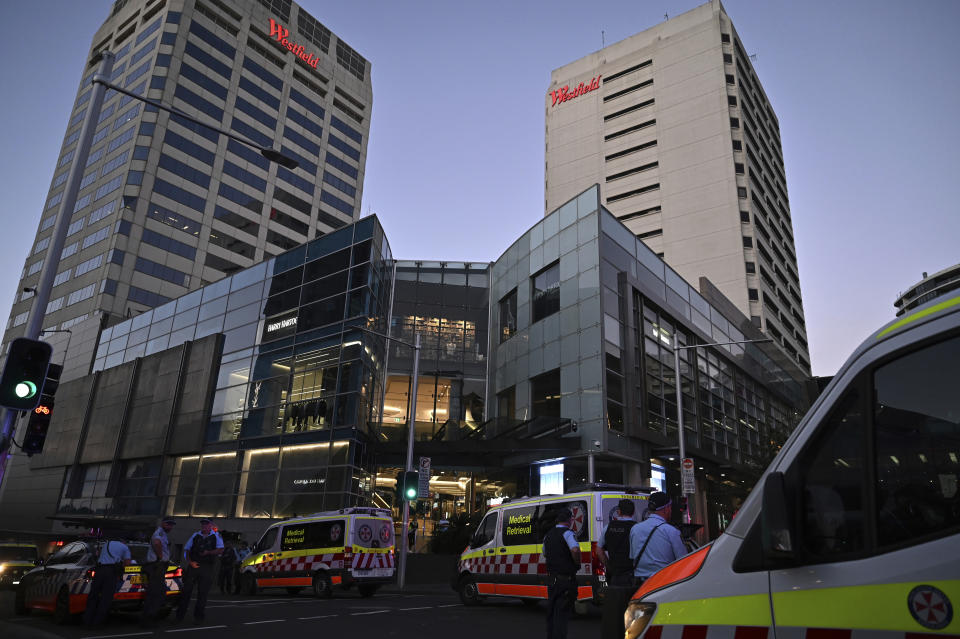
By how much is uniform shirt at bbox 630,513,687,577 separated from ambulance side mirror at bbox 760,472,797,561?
3699 millimetres

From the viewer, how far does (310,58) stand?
88.5 metres

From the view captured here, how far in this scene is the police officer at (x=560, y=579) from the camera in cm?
670

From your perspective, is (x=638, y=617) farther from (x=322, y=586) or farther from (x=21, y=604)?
(x=322, y=586)

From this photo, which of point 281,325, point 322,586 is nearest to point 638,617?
point 322,586

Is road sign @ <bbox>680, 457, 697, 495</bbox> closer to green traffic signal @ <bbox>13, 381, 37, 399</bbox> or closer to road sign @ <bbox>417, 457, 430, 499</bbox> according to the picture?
road sign @ <bbox>417, 457, 430, 499</bbox>

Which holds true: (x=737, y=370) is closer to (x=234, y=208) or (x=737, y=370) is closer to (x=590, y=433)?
(x=590, y=433)

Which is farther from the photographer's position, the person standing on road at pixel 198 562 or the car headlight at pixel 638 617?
the person standing on road at pixel 198 562

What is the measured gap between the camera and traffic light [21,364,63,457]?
904cm

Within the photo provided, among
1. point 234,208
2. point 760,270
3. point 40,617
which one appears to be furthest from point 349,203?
point 40,617

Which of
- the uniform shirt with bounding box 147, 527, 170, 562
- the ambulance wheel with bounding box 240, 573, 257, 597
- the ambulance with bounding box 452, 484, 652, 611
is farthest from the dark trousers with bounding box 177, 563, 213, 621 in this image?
the ambulance wheel with bounding box 240, 573, 257, 597

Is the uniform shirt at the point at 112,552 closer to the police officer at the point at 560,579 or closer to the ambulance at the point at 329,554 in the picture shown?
the ambulance at the point at 329,554

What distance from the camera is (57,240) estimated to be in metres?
9.26

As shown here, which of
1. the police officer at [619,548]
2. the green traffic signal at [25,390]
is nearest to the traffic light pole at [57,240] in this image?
the green traffic signal at [25,390]

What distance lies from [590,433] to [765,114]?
74736 millimetres
